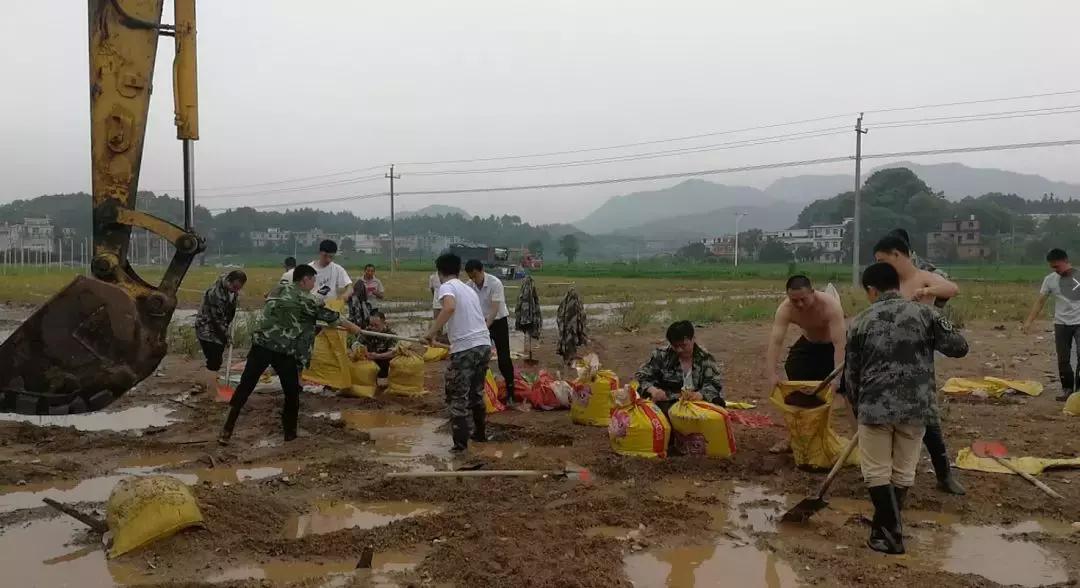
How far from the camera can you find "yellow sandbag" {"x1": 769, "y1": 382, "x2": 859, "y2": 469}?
219 inches

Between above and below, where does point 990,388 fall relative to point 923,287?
below

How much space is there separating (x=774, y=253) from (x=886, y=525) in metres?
74.9

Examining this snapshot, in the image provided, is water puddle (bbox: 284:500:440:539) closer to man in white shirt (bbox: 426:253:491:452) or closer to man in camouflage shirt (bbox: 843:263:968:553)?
man in white shirt (bbox: 426:253:491:452)

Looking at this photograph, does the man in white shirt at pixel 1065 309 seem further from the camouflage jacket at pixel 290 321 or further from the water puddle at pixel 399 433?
the camouflage jacket at pixel 290 321

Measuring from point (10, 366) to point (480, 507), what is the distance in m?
2.99

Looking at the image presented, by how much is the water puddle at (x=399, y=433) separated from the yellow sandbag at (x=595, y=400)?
1.25 m

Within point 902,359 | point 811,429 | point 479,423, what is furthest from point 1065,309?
point 479,423

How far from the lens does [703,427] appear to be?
19.5 feet

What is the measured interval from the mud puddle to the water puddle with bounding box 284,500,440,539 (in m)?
0.98

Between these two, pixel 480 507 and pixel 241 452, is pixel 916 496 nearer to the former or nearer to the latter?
pixel 480 507

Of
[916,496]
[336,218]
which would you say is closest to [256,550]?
[916,496]

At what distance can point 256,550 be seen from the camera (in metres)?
4.27

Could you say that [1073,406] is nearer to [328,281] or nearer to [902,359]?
[902,359]

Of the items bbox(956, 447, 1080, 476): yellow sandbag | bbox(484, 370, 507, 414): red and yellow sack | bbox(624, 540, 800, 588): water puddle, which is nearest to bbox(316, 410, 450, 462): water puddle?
bbox(484, 370, 507, 414): red and yellow sack
